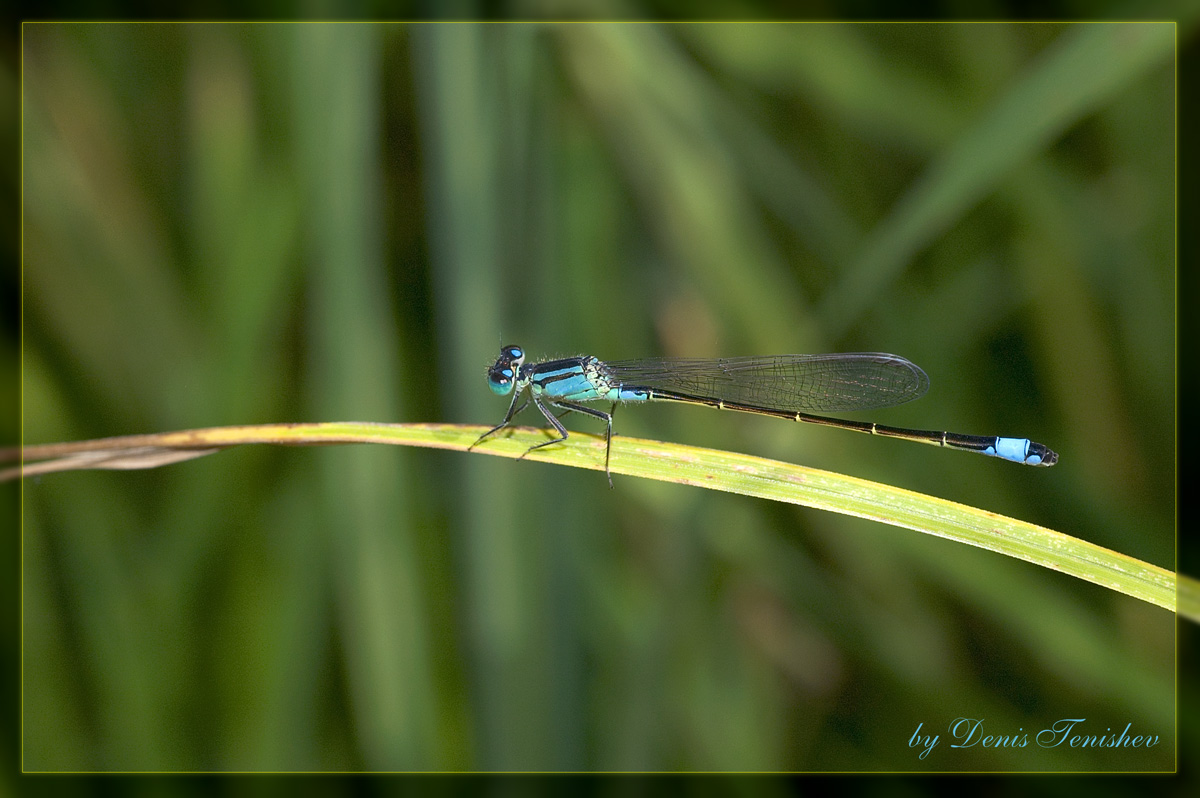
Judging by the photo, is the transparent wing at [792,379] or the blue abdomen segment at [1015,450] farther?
the transparent wing at [792,379]

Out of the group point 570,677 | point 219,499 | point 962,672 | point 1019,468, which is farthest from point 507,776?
point 1019,468

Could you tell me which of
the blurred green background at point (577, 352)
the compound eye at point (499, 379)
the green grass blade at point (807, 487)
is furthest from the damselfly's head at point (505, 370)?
the green grass blade at point (807, 487)

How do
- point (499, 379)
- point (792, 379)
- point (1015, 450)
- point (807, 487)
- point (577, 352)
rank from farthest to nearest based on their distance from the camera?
point (577, 352) < point (792, 379) < point (499, 379) < point (1015, 450) < point (807, 487)

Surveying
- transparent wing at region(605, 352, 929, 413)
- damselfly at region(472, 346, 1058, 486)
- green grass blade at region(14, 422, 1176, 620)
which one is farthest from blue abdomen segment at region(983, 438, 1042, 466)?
green grass blade at region(14, 422, 1176, 620)

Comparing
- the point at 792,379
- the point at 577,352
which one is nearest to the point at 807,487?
the point at 792,379

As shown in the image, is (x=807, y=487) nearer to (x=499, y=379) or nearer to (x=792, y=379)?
(x=792, y=379)

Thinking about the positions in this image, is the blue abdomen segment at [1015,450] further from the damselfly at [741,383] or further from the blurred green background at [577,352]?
the blurred green background at [577,352]
